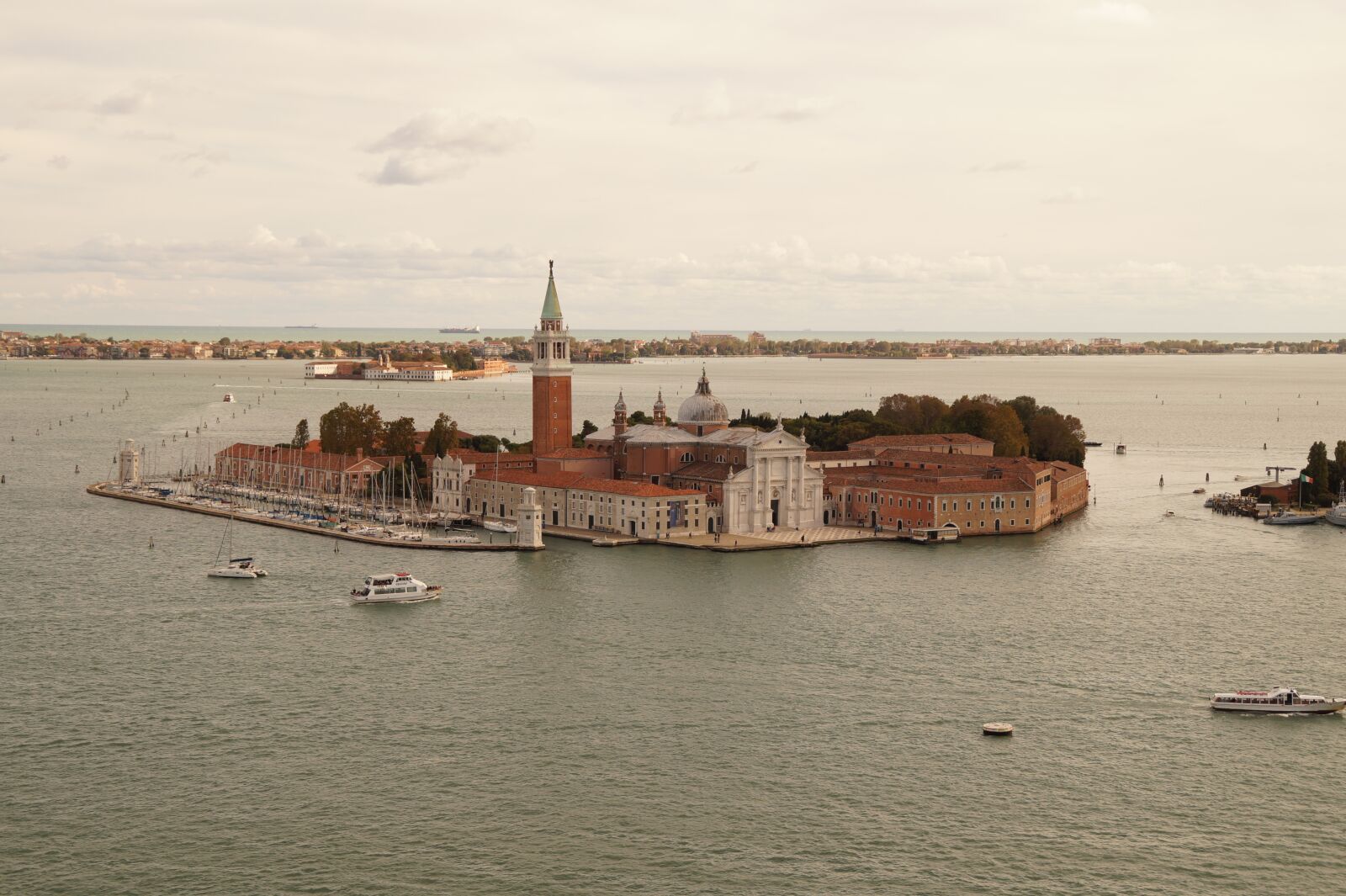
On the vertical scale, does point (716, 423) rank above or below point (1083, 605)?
above

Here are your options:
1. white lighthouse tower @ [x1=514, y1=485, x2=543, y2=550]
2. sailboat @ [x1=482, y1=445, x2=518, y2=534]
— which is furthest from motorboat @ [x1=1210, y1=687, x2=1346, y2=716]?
sailboat @ [x1=482, y1=445, x2=518, y2=534]

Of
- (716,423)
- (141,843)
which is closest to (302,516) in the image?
(716,423)

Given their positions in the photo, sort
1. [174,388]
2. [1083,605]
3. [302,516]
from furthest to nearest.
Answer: [174,388] < [302,516] < [1083,605]

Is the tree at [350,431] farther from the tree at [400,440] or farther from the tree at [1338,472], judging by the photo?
the tree at [1338,472]

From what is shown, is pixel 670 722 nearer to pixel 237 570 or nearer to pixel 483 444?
pixel 237 570

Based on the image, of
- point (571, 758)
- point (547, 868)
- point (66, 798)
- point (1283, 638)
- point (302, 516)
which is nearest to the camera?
point (547, 868)

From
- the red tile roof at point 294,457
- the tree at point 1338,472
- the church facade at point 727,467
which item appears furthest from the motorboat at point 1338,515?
the red tile roof at point 294,457

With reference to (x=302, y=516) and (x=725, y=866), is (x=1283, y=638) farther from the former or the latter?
(x=302, y=516)

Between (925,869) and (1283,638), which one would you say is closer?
(925,869)
